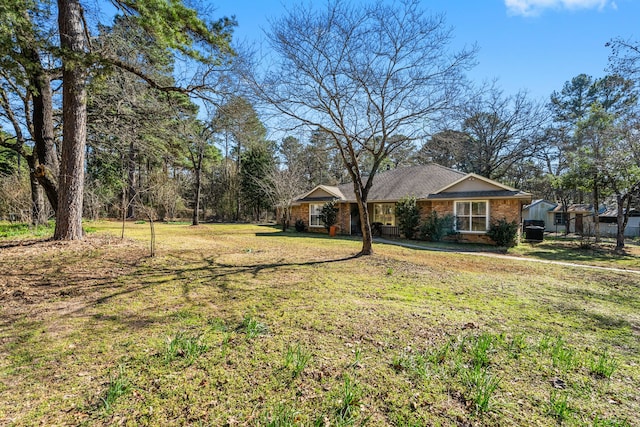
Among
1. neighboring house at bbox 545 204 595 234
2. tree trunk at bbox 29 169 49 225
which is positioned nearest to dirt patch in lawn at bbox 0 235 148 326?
tree trunk at bbox 29 169 49 225

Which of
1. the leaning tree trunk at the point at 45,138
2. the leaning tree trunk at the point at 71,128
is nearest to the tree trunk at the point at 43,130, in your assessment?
the leaning tree trunk at the point at 45,138

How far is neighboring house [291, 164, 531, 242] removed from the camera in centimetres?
1440

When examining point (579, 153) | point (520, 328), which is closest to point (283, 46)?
point (520, 328)

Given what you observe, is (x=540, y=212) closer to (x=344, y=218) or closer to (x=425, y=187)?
(x=425, y=187)

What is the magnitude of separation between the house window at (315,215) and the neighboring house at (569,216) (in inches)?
898

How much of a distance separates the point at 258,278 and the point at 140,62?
745cm

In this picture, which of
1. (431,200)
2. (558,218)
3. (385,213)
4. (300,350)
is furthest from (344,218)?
(558,218)

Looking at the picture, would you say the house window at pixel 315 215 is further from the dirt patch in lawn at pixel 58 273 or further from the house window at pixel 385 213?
the dirt patch in lawn at pixel 58 273

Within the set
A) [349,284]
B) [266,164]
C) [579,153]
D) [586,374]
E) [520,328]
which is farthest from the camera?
[266,164]

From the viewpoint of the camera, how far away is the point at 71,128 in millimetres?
7426

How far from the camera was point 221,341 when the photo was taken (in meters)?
3.31

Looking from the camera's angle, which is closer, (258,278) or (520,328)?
(520,328)

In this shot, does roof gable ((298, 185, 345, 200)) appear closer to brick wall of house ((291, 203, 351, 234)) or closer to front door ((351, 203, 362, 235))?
brick wall of house ((291, 203, 351, 234))

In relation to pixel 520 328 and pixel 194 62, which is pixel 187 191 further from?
pixel 520 328
